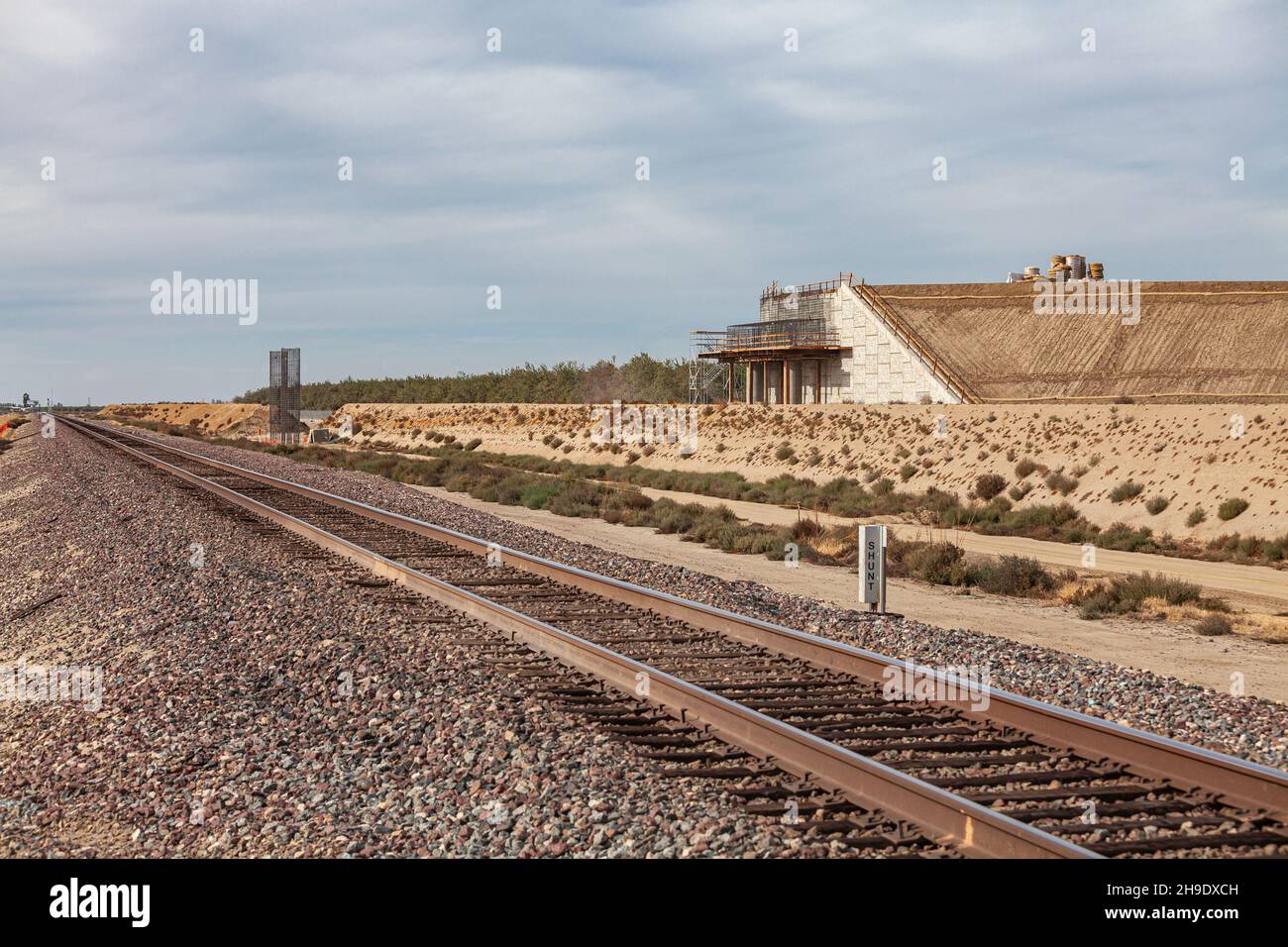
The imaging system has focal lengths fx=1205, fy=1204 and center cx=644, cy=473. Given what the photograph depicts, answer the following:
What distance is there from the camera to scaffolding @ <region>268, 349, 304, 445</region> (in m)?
77.3

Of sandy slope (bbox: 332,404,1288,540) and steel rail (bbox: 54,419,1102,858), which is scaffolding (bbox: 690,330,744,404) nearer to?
sandy slope (bbox: 332,404,1288,540)

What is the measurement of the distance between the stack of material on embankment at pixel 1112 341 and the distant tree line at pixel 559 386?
1316 inches

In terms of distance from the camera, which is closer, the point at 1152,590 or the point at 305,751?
the point at 305,751

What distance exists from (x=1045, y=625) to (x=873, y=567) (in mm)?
3137

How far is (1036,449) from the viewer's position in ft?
145

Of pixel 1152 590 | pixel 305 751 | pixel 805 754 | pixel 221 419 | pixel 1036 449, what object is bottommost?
pixel 1152 590

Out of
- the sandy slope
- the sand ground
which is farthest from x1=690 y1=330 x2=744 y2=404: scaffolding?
the sand ground

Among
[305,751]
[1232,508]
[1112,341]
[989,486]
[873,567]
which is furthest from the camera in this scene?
[1112,341]

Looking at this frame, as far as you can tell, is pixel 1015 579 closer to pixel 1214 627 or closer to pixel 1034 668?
pixel 1214 627

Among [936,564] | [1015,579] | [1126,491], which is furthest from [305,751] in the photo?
[1126,491]

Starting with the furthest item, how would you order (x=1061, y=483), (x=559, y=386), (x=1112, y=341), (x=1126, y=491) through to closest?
1. (x=559, y=386)
2. (x=1112, y=341)
3. (x=1061, y=483)
4. (x=1126, y=491)
